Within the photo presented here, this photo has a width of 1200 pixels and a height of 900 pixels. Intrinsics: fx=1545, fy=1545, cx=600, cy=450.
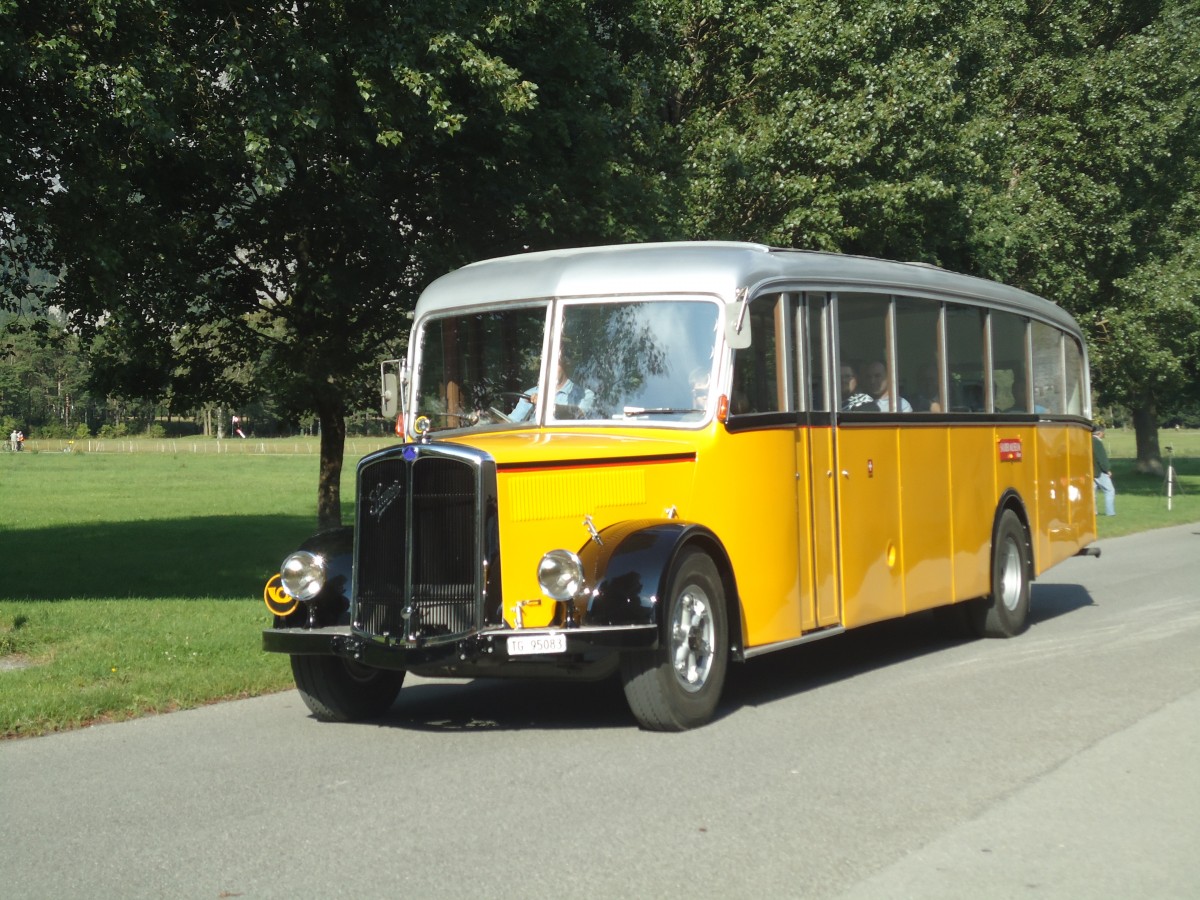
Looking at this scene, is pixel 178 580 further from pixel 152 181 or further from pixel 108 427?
pixel 108 427

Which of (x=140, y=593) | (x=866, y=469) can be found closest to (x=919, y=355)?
(x=866, y=469)

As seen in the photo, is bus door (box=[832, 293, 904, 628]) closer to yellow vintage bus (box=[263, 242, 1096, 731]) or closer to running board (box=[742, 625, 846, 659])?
yellow vintage bus (box=[263, 242, 1096, 731])

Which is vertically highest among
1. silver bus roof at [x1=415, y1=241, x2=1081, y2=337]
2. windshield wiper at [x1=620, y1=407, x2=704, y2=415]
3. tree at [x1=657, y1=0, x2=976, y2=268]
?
tree at [x1=657, y1=0, x2=976, y2=268]

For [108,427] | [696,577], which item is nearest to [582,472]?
Answer: [696,577]

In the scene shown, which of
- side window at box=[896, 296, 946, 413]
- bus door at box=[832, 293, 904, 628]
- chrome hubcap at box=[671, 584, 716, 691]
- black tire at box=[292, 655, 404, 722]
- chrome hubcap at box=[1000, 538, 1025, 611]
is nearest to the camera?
chrome hubcap at box=[671, 584, 716, 691]

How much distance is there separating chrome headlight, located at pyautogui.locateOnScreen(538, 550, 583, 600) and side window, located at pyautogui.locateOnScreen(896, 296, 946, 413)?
4.18 metres

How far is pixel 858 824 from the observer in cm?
629

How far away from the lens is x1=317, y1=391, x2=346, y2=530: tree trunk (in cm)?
2045

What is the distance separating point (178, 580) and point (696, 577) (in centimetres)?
1093

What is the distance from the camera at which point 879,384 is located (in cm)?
1108

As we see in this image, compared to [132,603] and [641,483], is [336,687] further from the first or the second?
[132,603]

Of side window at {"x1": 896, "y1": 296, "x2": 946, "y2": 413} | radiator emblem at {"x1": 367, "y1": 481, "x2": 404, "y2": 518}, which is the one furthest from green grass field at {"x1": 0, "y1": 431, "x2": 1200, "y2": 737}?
side window at {"x1": 896, "y1": 296, "x2": 946, "y2": 413}

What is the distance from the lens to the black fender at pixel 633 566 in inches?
314

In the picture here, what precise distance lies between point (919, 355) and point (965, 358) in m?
1.04
